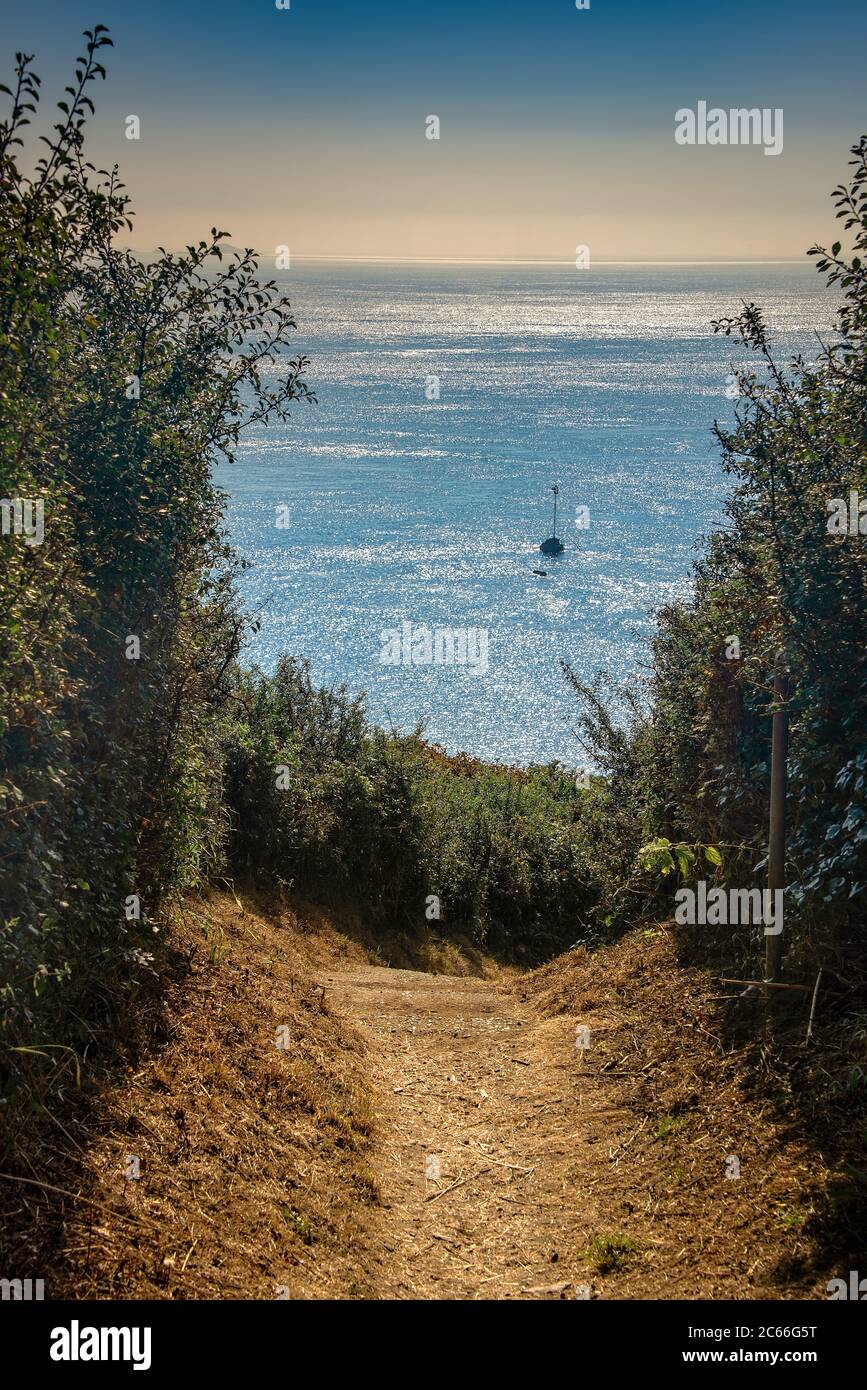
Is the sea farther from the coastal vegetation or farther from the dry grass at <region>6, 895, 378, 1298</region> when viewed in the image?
the dry grass at <region>6, 895, 378, 1298</region>

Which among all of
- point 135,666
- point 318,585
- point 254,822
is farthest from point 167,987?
point 318,585

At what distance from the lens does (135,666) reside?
651 cm

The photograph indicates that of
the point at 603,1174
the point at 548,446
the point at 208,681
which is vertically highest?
the point at 548,446

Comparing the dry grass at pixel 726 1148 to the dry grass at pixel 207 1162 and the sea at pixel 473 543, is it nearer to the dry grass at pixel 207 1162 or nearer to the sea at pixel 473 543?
the dry grass at pixel 207 1162

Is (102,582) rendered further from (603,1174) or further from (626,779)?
(626,779)

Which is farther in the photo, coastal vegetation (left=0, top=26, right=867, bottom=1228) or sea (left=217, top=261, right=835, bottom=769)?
sea (left=217, top=261, right=835, bottom=769)

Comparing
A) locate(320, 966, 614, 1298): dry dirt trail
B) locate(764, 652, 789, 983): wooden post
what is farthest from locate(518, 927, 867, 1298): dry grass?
locate(764, 652, 789, 983): wooden post

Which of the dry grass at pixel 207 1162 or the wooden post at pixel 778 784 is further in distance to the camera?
the wooden post at pixel 778 784

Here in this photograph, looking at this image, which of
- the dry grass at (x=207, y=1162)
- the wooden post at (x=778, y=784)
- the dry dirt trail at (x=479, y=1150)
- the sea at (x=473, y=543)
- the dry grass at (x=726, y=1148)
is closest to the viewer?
the dry grass at (x=207, y=1162)

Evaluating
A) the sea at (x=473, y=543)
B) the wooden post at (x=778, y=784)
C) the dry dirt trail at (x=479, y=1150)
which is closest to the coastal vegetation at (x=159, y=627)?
the wooden post at (x=778, y=784)

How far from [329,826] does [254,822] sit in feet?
6.91

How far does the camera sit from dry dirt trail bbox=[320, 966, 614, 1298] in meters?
5.79

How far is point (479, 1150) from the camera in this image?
744 cm

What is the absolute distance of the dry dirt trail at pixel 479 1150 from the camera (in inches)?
228
